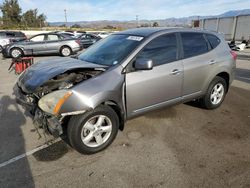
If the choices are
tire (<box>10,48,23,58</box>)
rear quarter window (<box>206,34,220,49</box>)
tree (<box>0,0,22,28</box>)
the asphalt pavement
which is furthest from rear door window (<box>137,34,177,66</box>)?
tree (<box>0,0,22,28</box>)

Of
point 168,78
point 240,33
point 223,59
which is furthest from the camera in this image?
point 240,33

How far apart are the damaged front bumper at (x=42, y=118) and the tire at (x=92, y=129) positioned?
16 centimetres

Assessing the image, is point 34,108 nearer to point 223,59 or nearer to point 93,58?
point 93,58

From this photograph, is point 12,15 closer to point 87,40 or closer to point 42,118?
point 87,40

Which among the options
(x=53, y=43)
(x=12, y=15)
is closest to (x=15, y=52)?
(x=53, y=43)

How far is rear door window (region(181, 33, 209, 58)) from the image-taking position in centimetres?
411

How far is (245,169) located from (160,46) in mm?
2222

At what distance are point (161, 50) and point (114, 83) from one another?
1.12m

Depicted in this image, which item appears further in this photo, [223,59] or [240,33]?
[240,33]

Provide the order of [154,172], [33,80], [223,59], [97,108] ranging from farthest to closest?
[223,59], [33,80], [97,108], [154,172]

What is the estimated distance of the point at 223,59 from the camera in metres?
4.66

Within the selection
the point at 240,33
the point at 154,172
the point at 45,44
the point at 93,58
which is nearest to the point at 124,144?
the point at 154,172

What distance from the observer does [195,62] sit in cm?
415

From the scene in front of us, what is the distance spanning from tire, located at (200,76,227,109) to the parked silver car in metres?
11.5
